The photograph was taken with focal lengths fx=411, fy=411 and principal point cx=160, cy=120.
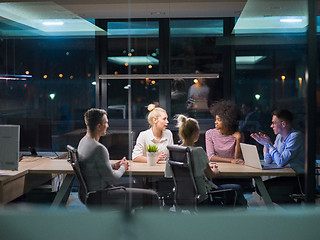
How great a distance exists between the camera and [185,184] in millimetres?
3535

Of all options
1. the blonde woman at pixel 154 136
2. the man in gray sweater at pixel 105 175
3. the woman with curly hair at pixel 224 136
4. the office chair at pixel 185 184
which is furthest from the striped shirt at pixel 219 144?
the man in gray sweater at pixel 105 175

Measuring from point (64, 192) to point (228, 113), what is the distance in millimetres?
1645

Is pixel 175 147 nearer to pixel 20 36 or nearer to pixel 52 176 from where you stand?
pixel 52 176

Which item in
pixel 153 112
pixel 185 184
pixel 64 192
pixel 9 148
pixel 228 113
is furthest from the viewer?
pixel 9 148

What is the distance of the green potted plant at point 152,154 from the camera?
12.4 feet

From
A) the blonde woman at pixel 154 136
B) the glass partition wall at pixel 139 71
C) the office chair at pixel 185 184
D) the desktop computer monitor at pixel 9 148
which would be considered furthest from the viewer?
the desktop computer monitor at pixel 9 148

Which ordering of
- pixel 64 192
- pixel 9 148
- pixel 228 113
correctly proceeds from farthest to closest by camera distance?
pixel 9 148 < pixel 228 113 < pixel 64 192

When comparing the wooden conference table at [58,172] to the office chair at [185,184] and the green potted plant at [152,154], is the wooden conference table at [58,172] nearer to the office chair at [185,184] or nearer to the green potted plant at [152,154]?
the green potted plant at [152,154]

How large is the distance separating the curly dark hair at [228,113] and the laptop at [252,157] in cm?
19

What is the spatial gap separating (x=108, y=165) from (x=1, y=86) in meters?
1.31

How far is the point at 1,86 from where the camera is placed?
3.92m

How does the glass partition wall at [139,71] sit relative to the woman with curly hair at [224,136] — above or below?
above

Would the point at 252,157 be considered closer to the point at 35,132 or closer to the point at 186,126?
the point at 186,126

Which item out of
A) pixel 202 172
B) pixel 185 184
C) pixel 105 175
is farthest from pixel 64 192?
pixel 202 172
